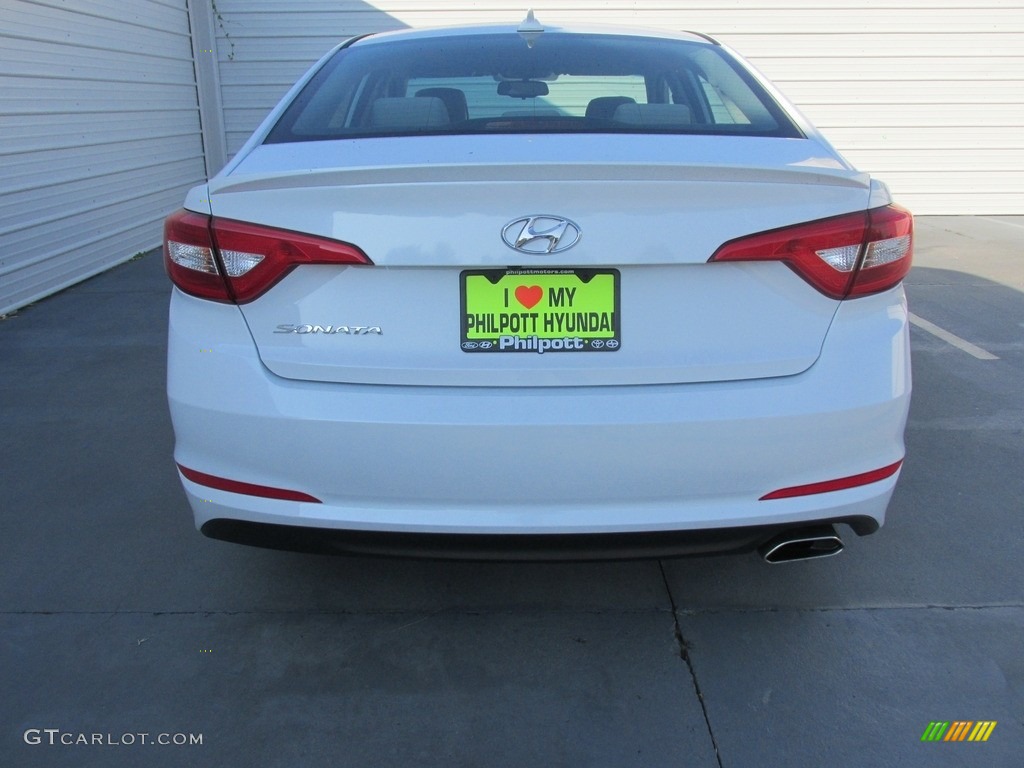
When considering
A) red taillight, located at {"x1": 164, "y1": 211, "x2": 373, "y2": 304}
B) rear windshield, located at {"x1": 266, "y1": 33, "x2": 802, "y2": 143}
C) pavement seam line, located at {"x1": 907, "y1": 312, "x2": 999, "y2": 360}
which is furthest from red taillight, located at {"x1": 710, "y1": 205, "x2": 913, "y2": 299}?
pavement seam line, located at {"x1": 907, "y1": 312, "x2": 999, "y2": 360}

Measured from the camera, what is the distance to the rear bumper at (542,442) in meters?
1.94

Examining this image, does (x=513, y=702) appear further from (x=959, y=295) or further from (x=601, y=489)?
(x=959, y=295)

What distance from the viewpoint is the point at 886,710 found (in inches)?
85.7

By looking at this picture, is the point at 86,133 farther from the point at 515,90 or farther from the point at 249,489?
the point at 249,489

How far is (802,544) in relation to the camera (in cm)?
219

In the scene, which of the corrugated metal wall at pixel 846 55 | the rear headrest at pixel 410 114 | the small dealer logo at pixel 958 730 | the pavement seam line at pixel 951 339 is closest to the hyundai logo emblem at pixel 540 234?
the rear headrest at pixel 410 114

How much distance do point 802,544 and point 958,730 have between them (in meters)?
0.55

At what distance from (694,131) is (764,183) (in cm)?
43

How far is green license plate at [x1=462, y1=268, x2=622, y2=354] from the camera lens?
6.34ft

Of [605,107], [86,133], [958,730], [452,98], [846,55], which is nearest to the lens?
[958,730]

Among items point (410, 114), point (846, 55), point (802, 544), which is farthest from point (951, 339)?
point (846, 55)

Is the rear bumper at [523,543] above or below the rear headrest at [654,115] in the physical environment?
below

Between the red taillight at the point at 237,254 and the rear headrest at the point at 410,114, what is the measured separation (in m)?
Result: 0.60

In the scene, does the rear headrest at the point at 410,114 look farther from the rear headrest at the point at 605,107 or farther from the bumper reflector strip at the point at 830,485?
the bumper reflector strip at the point at 830,485
